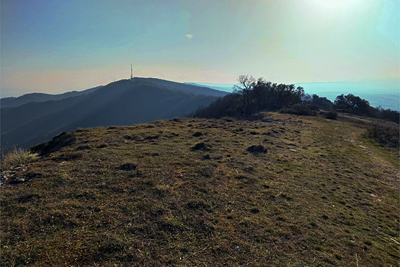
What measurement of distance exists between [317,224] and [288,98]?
51.6 m

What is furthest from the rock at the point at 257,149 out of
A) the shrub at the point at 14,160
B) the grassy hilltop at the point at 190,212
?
the shrub at the point at 14,160

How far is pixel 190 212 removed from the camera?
17.4ft

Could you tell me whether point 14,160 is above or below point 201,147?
below

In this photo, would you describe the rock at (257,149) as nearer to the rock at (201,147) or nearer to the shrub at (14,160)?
the rock at (201,147)

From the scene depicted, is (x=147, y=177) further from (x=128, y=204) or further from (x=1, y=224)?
(x=1, y=224)

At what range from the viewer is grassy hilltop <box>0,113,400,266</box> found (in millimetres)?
3910

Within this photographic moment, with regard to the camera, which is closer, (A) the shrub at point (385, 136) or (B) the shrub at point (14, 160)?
(B) the shrub at point (14, 160)

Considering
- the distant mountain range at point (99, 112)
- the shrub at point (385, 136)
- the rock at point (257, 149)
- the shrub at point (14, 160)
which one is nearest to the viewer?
the shrub at point (14, 160)

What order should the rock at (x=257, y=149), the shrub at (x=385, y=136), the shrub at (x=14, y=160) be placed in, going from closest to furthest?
the shrub at (x=14, y=160) → the rock at (x=257, y=149) → the shrub at (x=385, y=136)

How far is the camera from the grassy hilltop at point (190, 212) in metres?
3.91

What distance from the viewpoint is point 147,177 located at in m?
7.09

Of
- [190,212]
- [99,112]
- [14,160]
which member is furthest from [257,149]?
[99,112]

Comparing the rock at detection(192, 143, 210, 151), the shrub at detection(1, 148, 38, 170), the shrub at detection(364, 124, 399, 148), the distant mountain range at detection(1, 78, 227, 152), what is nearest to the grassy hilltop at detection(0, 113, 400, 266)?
the rock at detection(192, 143, 210, 151)

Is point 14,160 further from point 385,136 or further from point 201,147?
point 385,136
